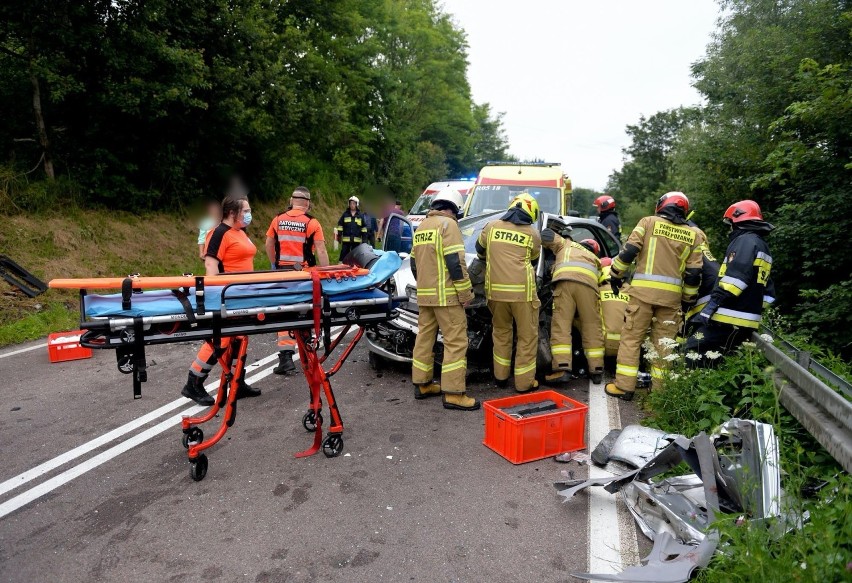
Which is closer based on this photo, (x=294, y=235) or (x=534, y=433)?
(x=534, y=433)

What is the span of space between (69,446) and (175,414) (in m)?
0.89

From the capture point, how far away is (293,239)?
6.69 m

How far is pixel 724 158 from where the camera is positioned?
422 inches

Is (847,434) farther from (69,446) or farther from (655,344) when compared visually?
(69,446)

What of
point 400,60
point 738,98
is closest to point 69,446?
point 738,98

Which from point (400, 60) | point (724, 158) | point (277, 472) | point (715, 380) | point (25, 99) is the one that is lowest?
point (277, 472)

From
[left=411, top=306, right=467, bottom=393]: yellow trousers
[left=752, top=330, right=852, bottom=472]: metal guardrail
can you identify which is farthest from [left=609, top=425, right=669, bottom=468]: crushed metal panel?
[left=411, top=306, right=467, bottom=393]: yellow trousers

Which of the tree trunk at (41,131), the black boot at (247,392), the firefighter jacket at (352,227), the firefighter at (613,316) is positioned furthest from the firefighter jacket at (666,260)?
the tree trunk at (41,131)

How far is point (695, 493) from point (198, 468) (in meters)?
3.25

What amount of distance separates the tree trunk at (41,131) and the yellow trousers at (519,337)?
10.4 m

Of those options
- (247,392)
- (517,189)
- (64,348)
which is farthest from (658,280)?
(64,348)

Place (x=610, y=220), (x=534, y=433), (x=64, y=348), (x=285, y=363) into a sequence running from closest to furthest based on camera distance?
(x=534, y=433)
(x=285, y=363)
(x=64, y=348)
(x=610, y=220)

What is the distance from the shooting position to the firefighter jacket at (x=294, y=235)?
6.64m

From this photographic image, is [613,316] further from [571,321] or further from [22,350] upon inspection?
[22,350]
